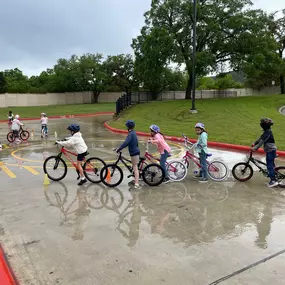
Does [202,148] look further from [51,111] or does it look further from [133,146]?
[51,111]

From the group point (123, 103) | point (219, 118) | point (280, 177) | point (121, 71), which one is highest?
point (121, 71)

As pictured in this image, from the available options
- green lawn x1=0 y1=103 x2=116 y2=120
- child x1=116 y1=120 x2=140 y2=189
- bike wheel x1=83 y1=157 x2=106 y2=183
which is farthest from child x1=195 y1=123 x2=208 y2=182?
green lawn x1=0 y1=103 x2=116 y2=120

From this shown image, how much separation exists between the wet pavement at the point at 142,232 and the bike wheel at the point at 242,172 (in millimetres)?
207

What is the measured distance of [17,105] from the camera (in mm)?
57344

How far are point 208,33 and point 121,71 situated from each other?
3283 cm

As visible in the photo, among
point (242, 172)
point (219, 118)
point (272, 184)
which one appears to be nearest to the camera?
point (272, 184)

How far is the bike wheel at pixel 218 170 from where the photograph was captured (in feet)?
27.4

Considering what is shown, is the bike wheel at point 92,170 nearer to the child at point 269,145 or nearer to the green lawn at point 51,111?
the child at point 269,145

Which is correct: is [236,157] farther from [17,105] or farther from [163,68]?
[17,105]

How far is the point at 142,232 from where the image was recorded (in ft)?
16.8

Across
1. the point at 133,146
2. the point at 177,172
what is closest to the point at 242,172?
the point at 177,172

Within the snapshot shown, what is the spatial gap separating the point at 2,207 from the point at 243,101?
103 feet

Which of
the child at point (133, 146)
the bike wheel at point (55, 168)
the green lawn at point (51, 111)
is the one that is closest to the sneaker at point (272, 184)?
the child at point (133, 146)

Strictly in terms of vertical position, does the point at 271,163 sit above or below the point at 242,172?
above
